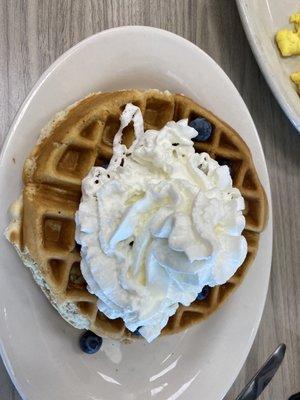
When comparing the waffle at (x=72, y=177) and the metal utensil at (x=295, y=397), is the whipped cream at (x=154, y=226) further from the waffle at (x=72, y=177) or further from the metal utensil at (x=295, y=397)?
the metal utensil at (x=295, y=397)

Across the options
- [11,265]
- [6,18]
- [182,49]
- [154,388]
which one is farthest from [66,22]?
[154,388]

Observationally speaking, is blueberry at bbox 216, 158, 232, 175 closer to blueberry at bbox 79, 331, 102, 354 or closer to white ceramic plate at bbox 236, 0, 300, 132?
white ceramic plate at bbox 236, 0, 300, 132

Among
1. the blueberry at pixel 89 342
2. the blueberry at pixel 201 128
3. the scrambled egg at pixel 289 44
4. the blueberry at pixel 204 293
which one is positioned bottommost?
the blueberry at pixel 89 342

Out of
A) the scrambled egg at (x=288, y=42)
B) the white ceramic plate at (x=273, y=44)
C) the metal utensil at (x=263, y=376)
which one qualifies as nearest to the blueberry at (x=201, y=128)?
the white ceramic plate at (x=273, y=44)

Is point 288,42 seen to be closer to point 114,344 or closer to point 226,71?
point 226,71

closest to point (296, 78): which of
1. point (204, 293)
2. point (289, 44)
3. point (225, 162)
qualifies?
point (289, 44)

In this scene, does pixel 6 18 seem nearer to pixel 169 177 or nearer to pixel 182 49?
pixel 182 49
